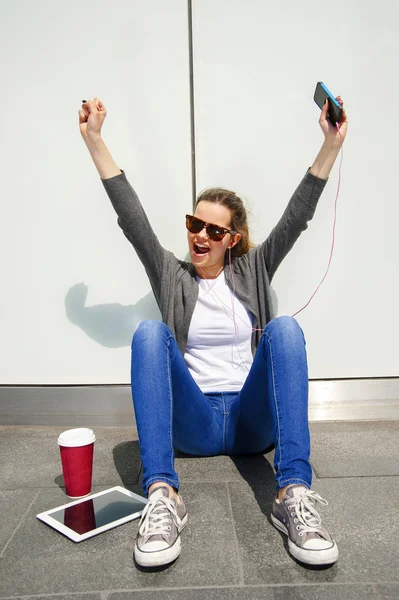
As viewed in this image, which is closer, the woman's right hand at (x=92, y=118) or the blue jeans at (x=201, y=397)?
the blue jeans at (x=201, y=397)

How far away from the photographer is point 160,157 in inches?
112

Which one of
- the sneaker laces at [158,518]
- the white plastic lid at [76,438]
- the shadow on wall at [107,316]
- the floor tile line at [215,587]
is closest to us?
the floor tile line at [215,587]

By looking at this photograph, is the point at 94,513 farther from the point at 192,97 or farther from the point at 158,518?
the point at 192,97

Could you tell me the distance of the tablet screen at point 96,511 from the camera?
179cm

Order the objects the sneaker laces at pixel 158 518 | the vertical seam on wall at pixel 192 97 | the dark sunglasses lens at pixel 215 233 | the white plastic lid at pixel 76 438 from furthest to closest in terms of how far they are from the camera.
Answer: the vertical seam on wall at pixel 192 97, the dark sunglasses lens at pixel 215 233, the white plastic lid at pixel 76 438, the sneaker laces at pixel 158 518

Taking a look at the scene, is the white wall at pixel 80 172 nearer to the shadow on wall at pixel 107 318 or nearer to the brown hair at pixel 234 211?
the shadow on wall at pixel 107 318

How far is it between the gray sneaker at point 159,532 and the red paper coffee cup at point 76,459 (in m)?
0.40

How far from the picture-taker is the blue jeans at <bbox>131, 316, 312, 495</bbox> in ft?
5.78

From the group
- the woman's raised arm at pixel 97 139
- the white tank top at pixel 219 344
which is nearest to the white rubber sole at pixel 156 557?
the white tank top at pixel 219 344

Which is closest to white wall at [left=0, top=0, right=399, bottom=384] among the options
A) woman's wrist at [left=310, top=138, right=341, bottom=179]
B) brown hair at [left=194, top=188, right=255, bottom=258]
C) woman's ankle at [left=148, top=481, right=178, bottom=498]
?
brown hair at [left=194, top=188, right=255, bottom=258]

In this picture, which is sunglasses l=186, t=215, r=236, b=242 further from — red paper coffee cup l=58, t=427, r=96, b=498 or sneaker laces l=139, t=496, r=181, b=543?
sneaker laces l=139, t=496, r=181, b=543

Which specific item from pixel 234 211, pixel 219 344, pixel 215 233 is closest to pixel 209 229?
pixel 215 233

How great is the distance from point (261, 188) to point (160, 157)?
567 mm

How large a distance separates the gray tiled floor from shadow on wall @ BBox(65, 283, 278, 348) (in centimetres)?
64
